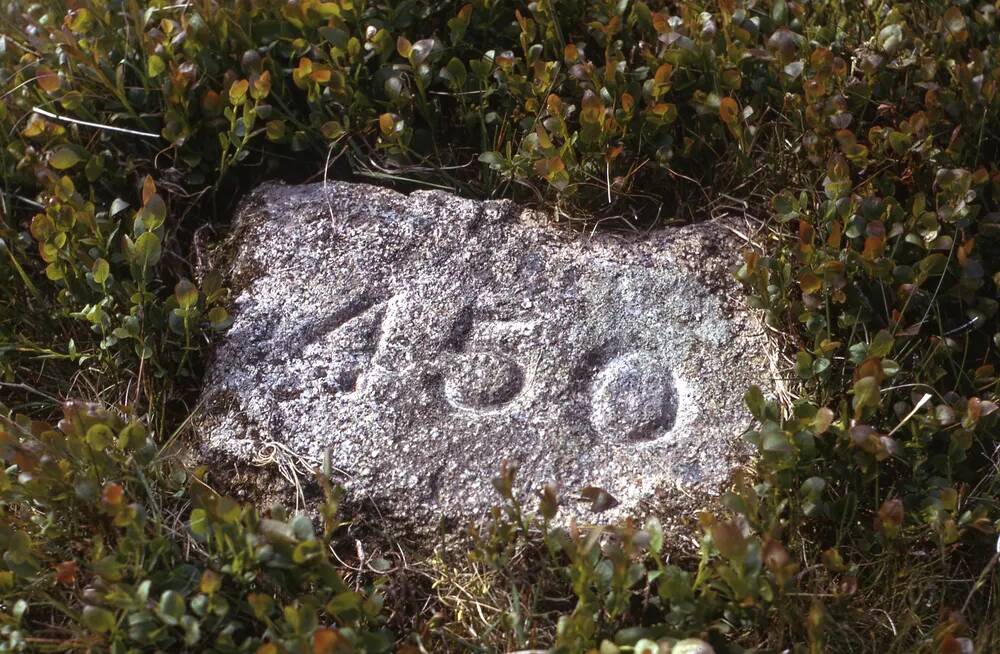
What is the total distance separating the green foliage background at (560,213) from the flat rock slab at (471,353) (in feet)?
0.45

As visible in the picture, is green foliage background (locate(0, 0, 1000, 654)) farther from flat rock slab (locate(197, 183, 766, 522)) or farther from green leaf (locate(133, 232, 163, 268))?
flat rock slab (locate(197, 183, 766, 522))

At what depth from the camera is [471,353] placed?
2.41 metres

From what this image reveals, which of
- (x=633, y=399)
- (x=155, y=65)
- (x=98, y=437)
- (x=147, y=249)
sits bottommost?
(x=633, y=399)

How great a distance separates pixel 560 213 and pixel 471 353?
20.2 inches

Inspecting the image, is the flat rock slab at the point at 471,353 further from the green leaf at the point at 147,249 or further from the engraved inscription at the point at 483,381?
the green leaf at the point at 147,249

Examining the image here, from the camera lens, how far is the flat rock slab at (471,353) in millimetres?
2238

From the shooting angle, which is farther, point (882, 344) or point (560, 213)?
point (560, 213)

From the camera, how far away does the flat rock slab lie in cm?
224

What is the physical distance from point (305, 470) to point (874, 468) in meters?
1.23

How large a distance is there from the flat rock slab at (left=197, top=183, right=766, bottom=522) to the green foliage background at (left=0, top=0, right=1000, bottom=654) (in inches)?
5.4

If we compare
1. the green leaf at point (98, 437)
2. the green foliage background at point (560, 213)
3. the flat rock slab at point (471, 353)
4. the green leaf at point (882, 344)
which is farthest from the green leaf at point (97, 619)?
the green leaf at point (882, 344)

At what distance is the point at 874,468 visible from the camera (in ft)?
6.82

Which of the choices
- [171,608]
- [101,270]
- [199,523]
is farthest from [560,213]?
[171,608]

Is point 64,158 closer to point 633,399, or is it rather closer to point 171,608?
point 171,608
